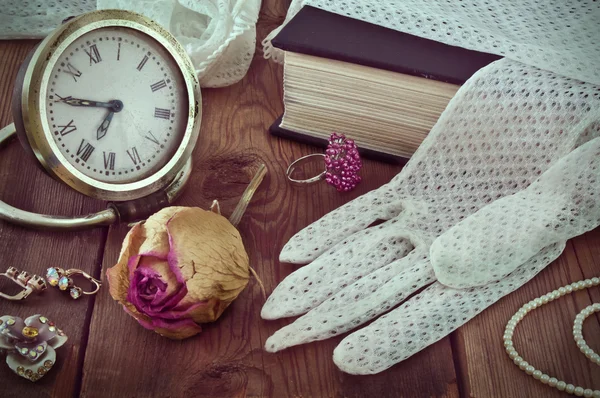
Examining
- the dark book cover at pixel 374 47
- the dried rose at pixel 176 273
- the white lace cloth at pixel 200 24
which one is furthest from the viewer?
the white lace cloth at pixel 200 24

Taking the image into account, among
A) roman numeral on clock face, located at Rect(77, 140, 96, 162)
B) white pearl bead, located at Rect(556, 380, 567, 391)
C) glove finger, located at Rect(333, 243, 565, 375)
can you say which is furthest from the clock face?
white pearl bead, located at Rect(556, 380, 567, 391)

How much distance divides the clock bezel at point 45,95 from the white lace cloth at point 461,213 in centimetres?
23

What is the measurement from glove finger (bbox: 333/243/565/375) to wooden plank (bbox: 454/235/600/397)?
2 centimetres

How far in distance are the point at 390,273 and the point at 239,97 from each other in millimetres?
496

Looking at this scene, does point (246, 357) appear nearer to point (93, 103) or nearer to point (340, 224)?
point (340, 224)

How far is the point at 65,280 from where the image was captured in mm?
984

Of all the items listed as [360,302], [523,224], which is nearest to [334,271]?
[360,302]

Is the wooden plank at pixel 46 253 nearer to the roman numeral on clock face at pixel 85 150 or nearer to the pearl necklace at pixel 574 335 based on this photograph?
the roman numeral on clock face at pixel 85 150

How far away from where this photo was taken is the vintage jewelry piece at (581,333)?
3.07 feet

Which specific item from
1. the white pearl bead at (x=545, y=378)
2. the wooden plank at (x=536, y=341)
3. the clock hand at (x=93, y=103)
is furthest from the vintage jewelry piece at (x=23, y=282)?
the white pearl bead at (x=545, y=378)

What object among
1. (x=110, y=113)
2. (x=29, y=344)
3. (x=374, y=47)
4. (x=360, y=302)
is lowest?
(x=29, y=344)

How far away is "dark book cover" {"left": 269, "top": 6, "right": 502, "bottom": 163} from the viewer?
1.11 m

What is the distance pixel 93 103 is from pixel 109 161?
0.09 m

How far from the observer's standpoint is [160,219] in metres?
0.91
